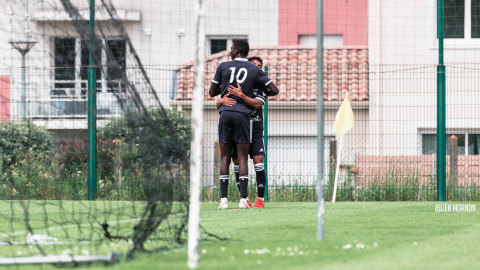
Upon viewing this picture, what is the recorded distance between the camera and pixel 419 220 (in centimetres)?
492

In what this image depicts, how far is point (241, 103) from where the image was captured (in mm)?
6000

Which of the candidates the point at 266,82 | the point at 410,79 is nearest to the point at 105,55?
the point at 266,82

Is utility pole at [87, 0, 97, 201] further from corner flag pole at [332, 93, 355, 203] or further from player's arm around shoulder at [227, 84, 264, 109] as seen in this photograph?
corner flag pole at [332, 93, 355, 203]

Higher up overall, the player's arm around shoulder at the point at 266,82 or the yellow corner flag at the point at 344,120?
the player's arm around shoulder at the point at 266,82

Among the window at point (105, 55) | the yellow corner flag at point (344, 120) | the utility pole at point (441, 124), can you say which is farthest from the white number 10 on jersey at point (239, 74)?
the utility pole at point (441, 124)

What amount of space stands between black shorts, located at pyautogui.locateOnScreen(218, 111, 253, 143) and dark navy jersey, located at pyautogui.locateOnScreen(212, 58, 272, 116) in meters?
0.05

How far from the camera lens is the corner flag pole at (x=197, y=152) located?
275 cm

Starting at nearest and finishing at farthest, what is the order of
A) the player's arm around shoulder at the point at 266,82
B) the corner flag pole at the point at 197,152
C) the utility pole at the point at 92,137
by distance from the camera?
the corner flag pole at the point at 197,152 < the player's arm around shoulder at the point at 266,82 < the utility pole at the point at 92,137

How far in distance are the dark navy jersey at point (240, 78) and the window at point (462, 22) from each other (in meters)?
7.62

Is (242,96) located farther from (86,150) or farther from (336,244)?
(86,150)

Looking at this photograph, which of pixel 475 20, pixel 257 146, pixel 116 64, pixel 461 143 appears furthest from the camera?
pixel 475 20

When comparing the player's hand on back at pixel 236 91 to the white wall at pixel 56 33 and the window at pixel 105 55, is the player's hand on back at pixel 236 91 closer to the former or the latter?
the white wall at pixel 56 33

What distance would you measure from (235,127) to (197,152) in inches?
125

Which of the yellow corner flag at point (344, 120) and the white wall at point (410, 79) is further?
the white wall at point (410, 79)
